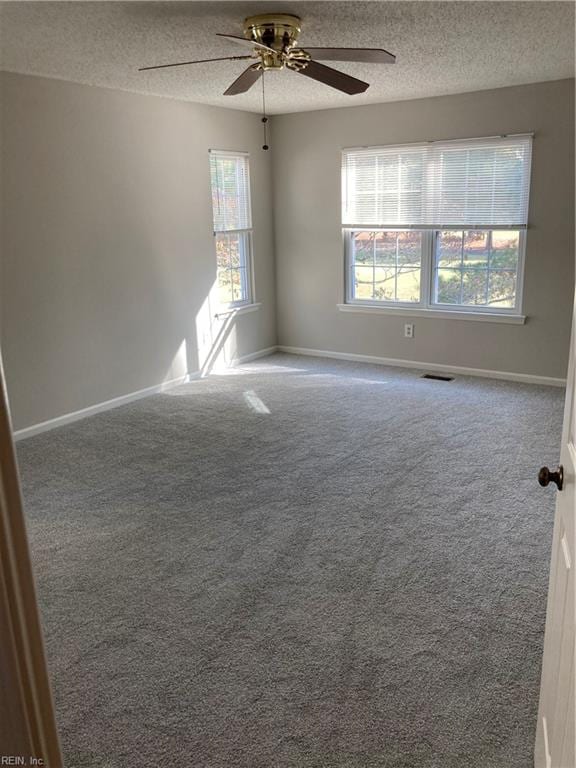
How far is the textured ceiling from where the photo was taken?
9.74 ft

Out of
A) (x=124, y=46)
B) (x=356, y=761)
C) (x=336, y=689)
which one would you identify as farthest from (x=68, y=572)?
(x=124, y=46)

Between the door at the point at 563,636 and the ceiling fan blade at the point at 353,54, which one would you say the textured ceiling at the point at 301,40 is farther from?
the door at the point at 563,636

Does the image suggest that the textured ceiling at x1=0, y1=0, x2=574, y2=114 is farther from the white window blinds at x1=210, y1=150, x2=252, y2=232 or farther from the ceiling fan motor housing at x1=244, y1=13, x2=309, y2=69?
the white window blinds at x1=210, y1=150, x2=252, y2=232

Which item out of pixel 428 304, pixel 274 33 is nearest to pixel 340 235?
pixel 428 304

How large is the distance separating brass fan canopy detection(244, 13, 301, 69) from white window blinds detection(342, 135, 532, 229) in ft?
8.30

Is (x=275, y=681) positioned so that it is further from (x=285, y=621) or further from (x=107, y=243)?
(x=107, y=243)

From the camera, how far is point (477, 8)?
9.75ft

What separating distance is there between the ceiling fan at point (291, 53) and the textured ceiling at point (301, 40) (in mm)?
82

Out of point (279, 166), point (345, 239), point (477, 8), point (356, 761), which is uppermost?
point (477, 8)

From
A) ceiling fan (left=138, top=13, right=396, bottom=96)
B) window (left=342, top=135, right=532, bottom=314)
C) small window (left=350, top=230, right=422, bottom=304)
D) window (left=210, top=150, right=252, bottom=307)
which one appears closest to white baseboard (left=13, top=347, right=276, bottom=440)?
window (left=210, top=150, right=252, bottom=307)

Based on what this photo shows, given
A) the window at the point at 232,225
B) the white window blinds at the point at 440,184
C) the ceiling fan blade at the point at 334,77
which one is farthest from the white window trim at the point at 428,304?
the ceiling fan blade at the point at 334,77

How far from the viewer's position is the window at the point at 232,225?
599cm

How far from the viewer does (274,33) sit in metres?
3.23

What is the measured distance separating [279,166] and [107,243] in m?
2.36
